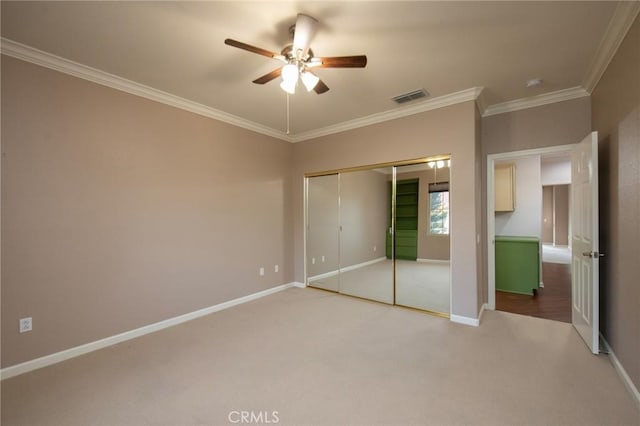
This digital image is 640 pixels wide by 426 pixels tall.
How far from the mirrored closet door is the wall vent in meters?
0.81

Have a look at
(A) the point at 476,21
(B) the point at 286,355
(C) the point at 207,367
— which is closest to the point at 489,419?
(B) the point at 286,355

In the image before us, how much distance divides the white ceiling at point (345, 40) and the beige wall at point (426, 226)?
1.03m

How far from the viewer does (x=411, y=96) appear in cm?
331

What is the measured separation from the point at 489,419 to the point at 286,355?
1.62 metres

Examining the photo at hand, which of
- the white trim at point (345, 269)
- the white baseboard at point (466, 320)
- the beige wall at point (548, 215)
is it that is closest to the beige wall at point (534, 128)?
the white baseboard at point (466, 320)

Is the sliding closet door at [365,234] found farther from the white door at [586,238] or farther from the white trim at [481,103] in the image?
the white door at [586,238]

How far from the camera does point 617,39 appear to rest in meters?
2.17

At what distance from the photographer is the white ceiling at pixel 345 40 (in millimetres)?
1940

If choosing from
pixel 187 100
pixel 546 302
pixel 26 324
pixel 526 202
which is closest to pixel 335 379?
pixel 26 324

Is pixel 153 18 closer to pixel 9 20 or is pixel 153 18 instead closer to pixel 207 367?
pixel 9 20

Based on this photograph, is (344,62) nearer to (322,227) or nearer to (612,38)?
(612,38)

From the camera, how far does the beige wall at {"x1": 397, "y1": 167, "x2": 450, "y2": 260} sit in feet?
11.9

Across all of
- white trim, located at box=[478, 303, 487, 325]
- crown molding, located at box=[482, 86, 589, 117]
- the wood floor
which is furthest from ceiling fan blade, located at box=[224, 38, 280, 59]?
the wood floor

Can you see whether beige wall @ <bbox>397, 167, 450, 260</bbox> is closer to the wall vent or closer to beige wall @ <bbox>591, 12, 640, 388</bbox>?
the wall vent
